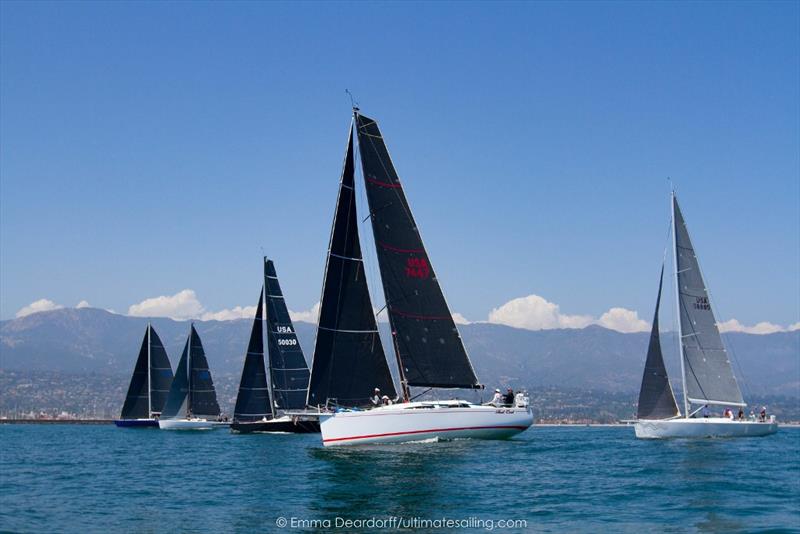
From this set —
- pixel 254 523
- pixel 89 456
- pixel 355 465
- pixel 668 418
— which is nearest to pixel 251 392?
pixel 89 456

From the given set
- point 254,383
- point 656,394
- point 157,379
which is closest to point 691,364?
point 656,394

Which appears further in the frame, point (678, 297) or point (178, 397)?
point (178, 397)

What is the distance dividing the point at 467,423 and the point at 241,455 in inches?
539

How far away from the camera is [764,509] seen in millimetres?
21672

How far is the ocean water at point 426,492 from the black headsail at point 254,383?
38.1m

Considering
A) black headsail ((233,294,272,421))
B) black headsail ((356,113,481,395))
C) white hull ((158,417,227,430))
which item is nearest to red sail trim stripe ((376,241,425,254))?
black headsail ((356,113,481,395))

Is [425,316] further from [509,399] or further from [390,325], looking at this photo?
[509,399]

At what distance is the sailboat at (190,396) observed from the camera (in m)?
92.5

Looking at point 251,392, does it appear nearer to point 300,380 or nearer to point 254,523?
point 300,380

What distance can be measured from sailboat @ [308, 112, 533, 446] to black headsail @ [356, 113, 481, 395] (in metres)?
0.05

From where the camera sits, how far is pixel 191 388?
3706 inches

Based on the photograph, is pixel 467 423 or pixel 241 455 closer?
pixel 467 423

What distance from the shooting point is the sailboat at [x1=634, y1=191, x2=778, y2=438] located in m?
55.8

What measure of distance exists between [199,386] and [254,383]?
17265 mm
